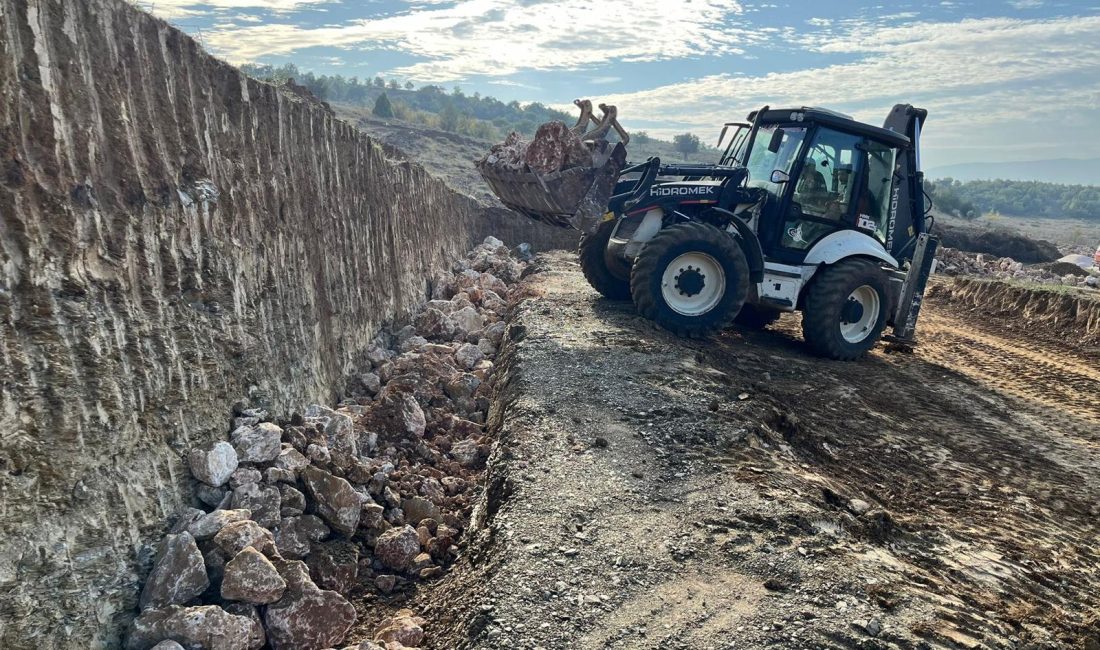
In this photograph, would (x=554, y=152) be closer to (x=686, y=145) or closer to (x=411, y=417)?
(x=411, y=417)

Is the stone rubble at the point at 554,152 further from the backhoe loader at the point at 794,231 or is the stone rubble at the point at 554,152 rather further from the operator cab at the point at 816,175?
the operator cab at the point at 816,175

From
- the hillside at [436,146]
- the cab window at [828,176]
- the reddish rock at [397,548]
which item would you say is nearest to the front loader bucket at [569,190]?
the cab window at [828,176]

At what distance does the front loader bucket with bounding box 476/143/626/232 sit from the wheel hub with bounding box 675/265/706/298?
2109 millimetres

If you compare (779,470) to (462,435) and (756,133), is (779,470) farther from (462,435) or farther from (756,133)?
(756,133)

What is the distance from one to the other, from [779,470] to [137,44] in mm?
4567

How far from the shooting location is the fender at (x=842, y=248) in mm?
8203

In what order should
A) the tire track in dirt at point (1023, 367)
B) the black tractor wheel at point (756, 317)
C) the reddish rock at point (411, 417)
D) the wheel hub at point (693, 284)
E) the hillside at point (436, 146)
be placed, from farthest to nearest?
the hillside at point (436, 146)
the black tractor wheel at point (756, 317)
the wheel hub at point (693, 284)
the tire track in dirt at point (1023, 367)
the reddish rock at point (411, 417)

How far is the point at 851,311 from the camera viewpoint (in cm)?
839

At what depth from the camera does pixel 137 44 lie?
12.9 feet

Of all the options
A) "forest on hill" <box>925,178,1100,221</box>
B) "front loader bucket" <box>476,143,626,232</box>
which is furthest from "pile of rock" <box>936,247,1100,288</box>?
"forest on hill" <box>925,178,1100,221</box>

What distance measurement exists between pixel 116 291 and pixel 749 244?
250 inches

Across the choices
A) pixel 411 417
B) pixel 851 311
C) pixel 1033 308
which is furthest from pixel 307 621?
pixel 1033 308

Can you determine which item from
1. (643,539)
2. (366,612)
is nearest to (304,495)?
(366,612)

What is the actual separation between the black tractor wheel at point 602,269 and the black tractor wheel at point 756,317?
1661 mm
